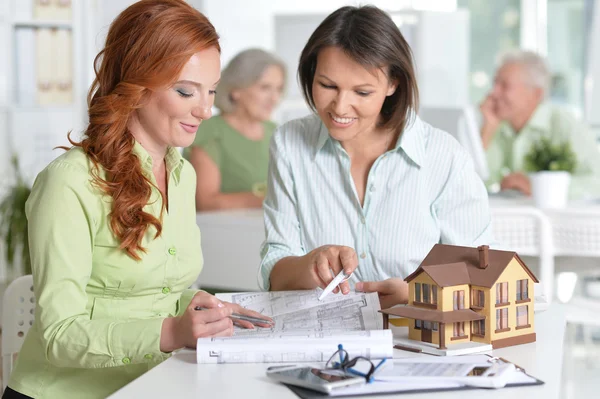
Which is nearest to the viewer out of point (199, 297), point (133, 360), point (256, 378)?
point (256, 378)

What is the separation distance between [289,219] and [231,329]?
2.08 ft

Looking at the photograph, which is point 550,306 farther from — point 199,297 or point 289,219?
point 199,297

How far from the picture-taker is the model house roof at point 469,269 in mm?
1419

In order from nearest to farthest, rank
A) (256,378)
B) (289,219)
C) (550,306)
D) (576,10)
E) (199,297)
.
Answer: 1. (256,378)
2. (199,297)
3. (550,306)
4. (289,219)
5. (576,10)

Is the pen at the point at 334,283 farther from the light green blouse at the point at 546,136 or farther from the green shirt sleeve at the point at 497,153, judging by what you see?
the green shirt sleeve at the point at 497,153

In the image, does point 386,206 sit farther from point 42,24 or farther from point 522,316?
point 42,24

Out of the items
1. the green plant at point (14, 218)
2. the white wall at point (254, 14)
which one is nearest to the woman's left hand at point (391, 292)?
the green plant at point (14, 218)

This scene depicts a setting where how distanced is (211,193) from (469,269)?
242cm

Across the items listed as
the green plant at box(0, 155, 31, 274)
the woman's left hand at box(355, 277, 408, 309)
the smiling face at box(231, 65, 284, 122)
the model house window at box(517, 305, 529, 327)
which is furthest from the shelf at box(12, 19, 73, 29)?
the model house window at box(517, 305, 529, 327)

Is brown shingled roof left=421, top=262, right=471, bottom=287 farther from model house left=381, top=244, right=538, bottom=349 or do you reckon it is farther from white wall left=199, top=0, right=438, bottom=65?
white wall left=199, top=0, right=438, bottom=65

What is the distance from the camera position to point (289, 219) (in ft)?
6.61

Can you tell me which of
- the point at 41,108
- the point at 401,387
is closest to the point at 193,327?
the point at 401,387

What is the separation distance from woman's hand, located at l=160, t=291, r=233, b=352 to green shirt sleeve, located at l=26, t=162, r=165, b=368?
2cm

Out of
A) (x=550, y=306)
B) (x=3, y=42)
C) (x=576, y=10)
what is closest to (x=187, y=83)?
(x=550, y=306)
